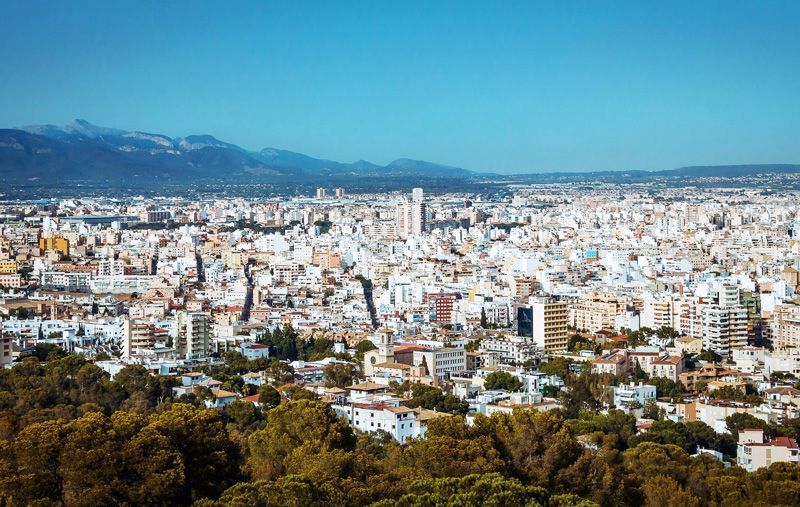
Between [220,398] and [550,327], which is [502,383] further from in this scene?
[550,327]

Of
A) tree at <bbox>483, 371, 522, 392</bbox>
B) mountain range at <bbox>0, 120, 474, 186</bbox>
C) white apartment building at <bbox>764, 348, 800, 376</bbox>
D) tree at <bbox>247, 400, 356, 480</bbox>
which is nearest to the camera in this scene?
tree at <bbox>247, 400, 356, 480</bbox>

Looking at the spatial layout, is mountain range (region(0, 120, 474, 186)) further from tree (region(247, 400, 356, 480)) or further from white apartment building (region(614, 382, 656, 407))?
tree (region(247, 400, 356, 480))

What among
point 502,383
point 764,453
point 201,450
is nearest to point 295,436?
point 201,450

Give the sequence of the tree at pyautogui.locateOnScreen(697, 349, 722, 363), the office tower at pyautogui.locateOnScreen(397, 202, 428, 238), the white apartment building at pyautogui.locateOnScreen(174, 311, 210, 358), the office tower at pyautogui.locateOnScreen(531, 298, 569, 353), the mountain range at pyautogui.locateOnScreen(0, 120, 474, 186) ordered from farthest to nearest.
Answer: the mountain range at pyautogui.locateOnScreen(0, 120, 474, 186), the office tower at pyautogui.locateOnScreen(397, 202, 428, 238), the office tower at pyautogui.locateOnScreen(531, 298, 569, 353), the white apartment building at pyautogui.locateOnScreen(174, 311, 210, 358), the tree at pyautogui.locateOnScreen(697, 349, 722, 363)

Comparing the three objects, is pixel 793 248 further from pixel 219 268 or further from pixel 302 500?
pixel 302 500

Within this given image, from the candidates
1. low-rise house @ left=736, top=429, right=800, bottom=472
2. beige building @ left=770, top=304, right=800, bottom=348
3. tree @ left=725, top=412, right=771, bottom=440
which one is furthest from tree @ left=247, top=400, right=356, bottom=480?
beige building @ left=770, top=304, right=800, bottom=348
